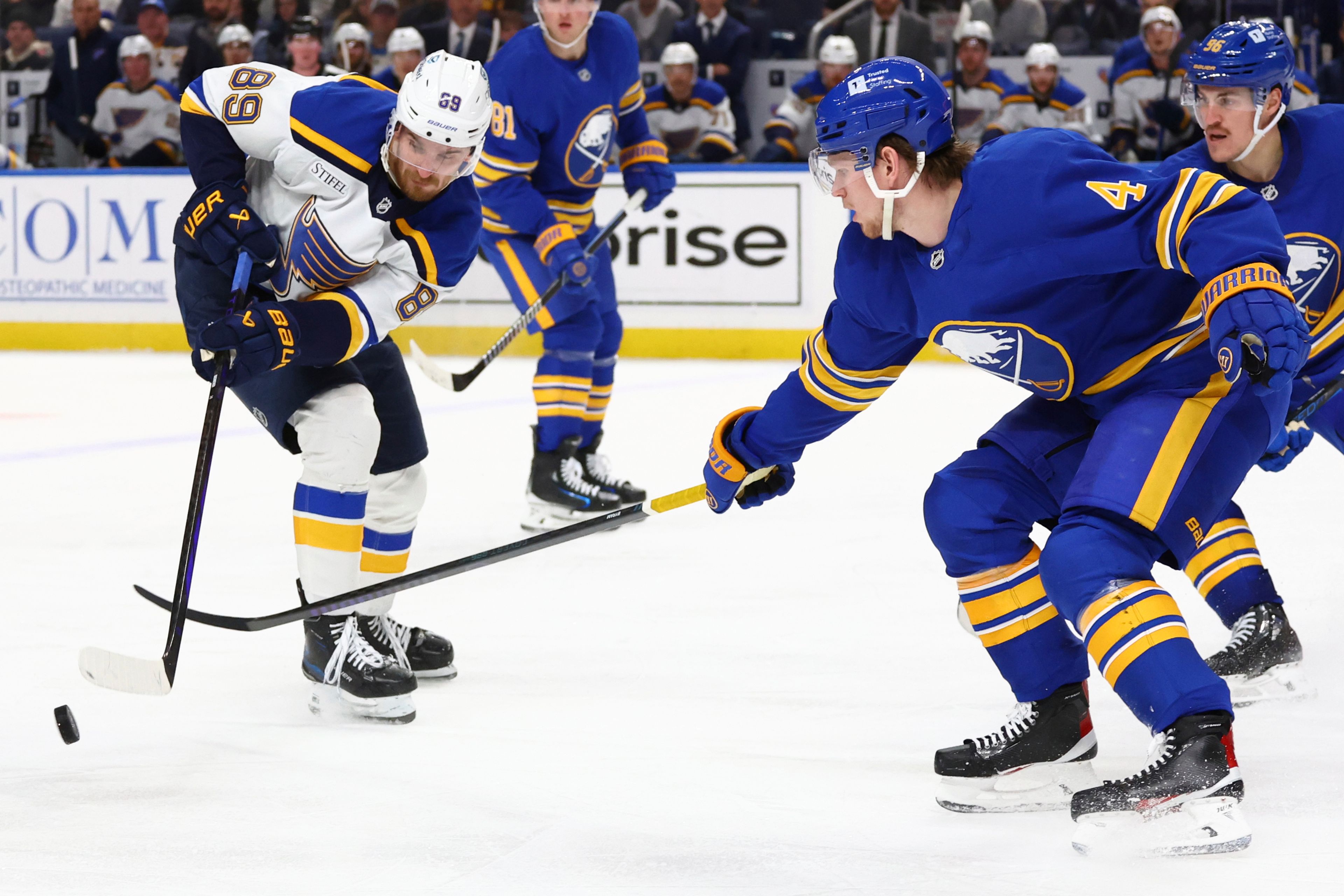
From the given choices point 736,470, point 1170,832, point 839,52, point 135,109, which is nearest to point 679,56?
point 839,52

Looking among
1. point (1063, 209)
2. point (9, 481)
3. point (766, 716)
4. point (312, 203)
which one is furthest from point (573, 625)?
point (9, 481)

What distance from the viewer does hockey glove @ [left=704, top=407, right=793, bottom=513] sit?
2299mm

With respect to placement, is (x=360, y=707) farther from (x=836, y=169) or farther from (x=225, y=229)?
(x=836, y=169)

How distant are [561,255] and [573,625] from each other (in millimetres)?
1374

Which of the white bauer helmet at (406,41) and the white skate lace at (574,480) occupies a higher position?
the white bauer helmet at (406,41)

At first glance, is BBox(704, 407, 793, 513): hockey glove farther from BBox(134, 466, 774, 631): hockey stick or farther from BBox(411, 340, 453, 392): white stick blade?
BBox(411, 340, 453, 392): white stick blade

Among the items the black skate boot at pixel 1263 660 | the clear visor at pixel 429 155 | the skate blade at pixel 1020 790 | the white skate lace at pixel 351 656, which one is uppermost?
the clear visor at pixel 429 155

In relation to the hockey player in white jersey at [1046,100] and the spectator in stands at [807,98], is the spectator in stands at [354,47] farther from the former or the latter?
the hockey player in white jersey at [1046,100]

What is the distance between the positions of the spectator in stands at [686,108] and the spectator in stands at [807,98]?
0.24 meters

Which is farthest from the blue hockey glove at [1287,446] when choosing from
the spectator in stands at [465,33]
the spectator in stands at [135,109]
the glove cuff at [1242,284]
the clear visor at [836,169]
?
the spectator in stands at [135,109]

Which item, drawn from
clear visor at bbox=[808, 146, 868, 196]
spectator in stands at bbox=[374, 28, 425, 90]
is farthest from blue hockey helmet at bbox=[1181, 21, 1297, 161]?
spectator in stands at bbox=[374, 28, 425, 90]

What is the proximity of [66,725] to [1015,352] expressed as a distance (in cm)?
145

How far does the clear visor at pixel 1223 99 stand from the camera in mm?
2605

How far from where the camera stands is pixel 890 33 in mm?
8281
